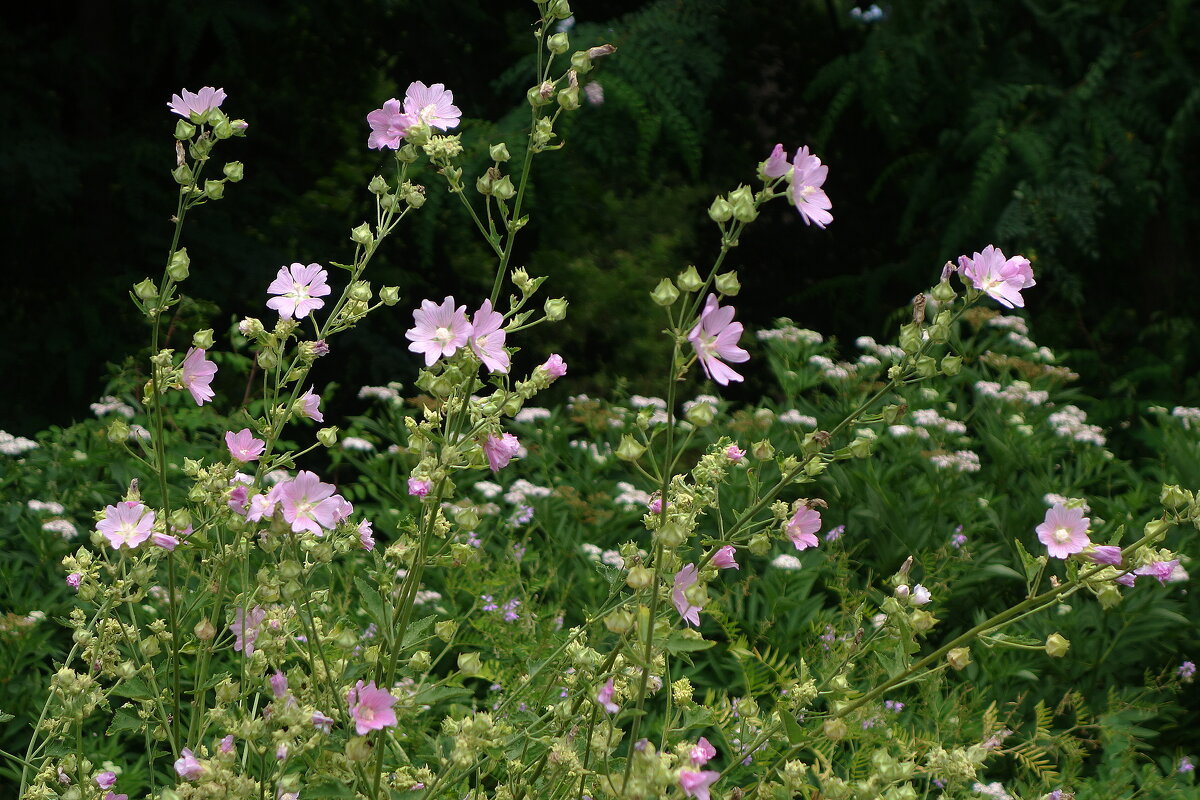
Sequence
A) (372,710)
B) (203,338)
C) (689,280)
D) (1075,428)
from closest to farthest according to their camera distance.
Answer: (689,280)
(372,710)
(203,338)
(1075,428)

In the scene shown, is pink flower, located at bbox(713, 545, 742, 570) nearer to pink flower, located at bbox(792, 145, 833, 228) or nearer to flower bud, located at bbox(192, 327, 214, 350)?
pink flower, located at bbox(792, 145, 833, 228)

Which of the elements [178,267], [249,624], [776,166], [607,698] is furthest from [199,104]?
[607,698]

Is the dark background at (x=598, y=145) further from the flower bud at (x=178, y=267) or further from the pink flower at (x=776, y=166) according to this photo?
the pink flower at (x=776, y=166)

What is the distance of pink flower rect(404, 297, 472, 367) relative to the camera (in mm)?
1032

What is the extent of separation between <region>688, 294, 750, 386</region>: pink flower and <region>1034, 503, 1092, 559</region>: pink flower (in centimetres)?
40

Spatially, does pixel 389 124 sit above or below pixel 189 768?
above

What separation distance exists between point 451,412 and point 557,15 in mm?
411

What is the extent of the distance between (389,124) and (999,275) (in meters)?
0.65

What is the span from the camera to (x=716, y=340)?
947 millimetres

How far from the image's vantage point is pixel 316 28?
4.54 metres

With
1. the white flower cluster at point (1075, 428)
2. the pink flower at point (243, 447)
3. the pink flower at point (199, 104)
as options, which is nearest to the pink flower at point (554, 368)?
the pink flower at point (243, 447)

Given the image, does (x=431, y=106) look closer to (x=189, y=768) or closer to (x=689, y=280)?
(x=689, y=280)

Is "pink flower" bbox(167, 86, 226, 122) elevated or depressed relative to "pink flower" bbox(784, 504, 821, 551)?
elevated

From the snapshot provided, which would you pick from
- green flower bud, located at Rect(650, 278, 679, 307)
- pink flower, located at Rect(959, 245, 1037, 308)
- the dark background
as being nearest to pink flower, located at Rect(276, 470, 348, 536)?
green flower bud, located at Rect(650, 278, 679, 307)
